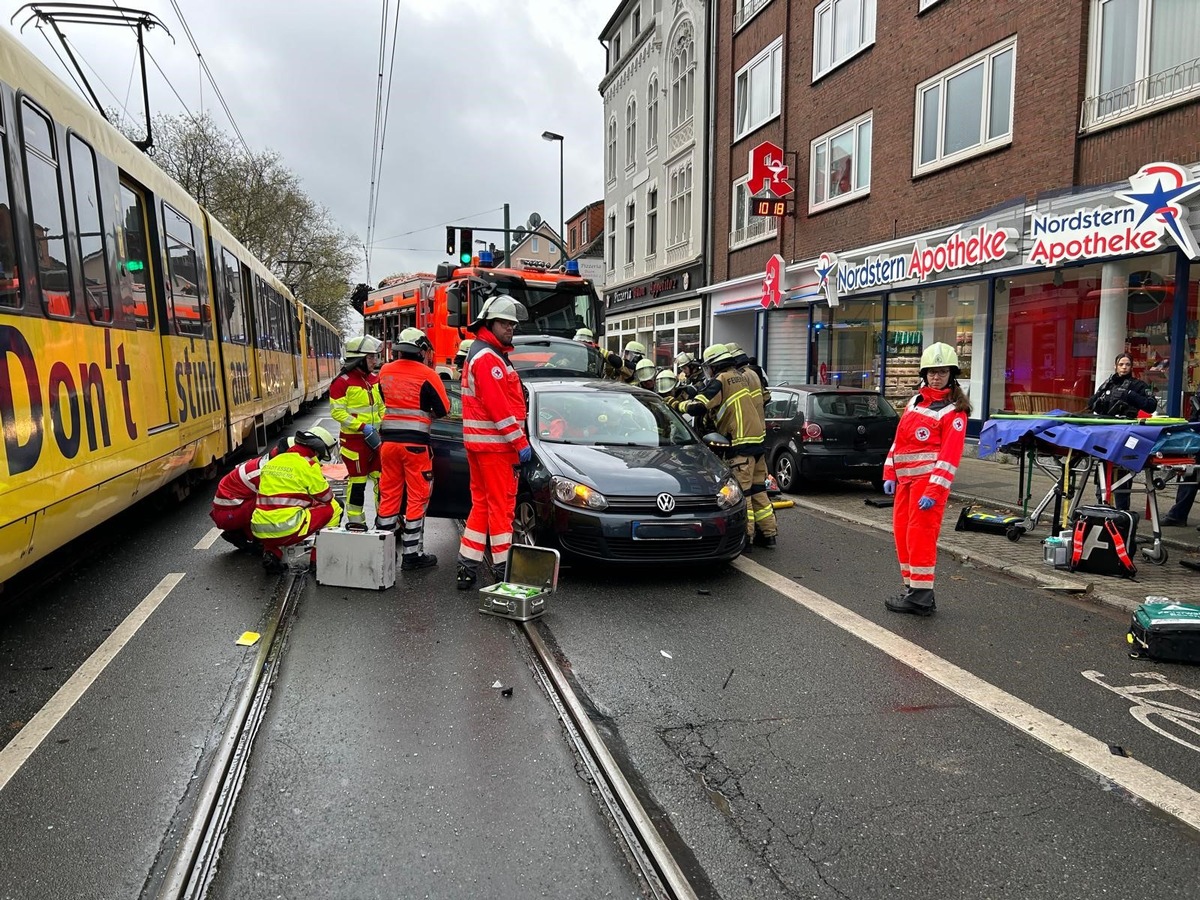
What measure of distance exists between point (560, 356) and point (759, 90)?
12.6 metres

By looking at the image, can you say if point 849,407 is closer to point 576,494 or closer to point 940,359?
point 940,359

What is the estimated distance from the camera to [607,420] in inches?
294

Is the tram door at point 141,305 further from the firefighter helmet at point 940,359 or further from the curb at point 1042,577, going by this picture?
the curb at point 1042,577

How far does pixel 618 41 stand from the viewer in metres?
33.5

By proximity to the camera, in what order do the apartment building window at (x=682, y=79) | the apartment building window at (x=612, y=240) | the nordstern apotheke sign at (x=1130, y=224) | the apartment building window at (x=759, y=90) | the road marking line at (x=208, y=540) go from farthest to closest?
the apartment building window at (x=612, y=240), the apartment building window at (x=682, y=79), the apartment building window at (x=759, y=90), the nordstern apotheke sign at (x=1130, y=224), the road marking line at (x=208, y=540)

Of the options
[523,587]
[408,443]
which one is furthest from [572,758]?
[408,443]

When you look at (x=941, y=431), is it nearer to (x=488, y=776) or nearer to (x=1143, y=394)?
(x=488, y=776)

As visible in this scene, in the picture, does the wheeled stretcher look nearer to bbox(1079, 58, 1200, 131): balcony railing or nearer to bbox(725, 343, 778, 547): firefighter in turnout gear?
bbox(725, 343, 778, 547): firefighter in turnout gear

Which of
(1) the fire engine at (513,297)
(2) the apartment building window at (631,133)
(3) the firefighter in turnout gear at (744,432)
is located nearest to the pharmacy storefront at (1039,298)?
(1) the fire engine at (513,297)

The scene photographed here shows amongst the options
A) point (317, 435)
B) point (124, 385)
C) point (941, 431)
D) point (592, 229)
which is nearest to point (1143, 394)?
point (941, 431)

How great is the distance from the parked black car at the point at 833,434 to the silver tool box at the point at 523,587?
5.95 metres

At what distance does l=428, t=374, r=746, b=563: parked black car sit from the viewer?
6070 mm

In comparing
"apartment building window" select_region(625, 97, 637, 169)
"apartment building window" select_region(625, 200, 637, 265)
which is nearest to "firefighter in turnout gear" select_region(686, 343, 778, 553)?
"apartment building window" select_region(625, 200, 637, 265)

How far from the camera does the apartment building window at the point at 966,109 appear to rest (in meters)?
13.3
